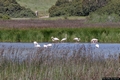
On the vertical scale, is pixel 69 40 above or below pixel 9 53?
below

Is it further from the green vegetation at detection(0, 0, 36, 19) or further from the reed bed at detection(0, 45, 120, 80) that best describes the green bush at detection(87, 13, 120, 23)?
the reed bed at detection(0, 45, 120, 80)

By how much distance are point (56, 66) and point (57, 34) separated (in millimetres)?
15414

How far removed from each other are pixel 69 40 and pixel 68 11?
26.1 m

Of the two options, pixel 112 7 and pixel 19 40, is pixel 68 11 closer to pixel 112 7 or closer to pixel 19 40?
pixel 112 7

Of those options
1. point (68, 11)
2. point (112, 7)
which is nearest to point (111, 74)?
point (112, 7)

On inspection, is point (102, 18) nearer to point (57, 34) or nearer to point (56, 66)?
point (57, 34)

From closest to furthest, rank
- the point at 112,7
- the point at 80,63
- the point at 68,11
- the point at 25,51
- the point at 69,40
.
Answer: the point at 80,63 < the point at 25,51 < the point at 69,40 < the point at 112,7 < the point at 68,11

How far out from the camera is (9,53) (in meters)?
13.2

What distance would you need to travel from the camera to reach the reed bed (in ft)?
38.7

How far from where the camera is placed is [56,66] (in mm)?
12453

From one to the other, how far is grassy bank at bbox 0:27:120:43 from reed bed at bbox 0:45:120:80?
516 inches

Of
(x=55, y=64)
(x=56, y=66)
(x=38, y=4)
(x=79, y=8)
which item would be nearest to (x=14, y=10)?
(x=79, y=8)

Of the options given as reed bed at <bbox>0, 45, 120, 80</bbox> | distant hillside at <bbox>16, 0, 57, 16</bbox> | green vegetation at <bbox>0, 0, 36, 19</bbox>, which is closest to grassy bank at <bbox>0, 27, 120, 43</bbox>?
reed bed at <bbox>0, 45, 120, 80</bbox>

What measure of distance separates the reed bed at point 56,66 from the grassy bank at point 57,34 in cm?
1310
